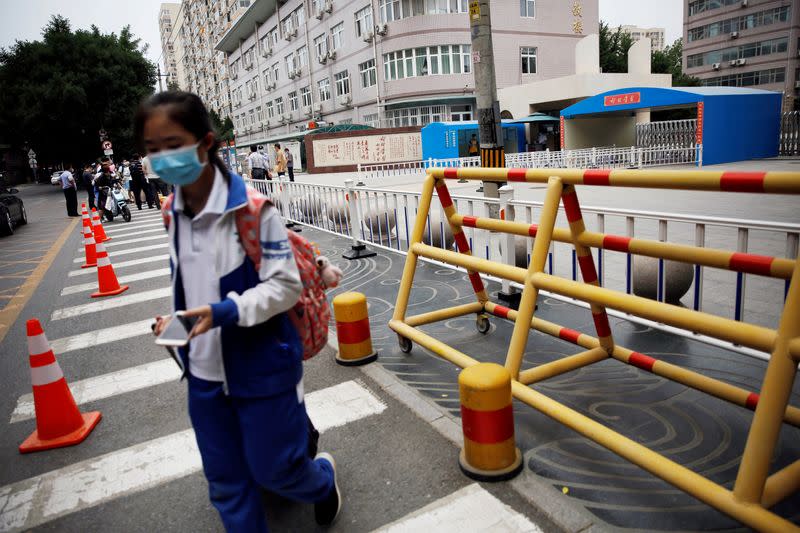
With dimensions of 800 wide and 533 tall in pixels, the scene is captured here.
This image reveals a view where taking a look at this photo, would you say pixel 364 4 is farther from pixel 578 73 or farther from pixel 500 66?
pixel 578 73

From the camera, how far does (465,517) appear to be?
95.7 inches

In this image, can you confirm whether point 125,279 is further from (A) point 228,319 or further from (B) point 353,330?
(A) point 228,319

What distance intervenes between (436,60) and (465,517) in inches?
1455

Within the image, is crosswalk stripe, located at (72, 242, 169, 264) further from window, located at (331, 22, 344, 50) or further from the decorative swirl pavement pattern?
window, located at (331, 22, 344, 50)

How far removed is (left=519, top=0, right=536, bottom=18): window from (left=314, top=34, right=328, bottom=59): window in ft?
51.6

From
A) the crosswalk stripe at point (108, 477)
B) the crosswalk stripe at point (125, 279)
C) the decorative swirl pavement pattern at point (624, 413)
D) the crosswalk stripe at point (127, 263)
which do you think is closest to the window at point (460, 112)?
the crosswalk stripe at point (127, 263)

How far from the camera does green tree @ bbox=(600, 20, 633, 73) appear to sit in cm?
5528

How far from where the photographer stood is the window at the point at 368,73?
38.9 m

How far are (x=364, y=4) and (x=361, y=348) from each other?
127 feet

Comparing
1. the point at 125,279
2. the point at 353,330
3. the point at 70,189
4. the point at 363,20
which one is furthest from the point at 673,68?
the point at 353,330

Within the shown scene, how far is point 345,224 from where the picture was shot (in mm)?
10289

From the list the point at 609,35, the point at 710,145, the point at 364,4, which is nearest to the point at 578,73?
the point at 710,145

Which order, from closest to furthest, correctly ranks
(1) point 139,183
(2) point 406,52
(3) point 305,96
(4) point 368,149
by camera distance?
(1) point 139,183 < (4) point 368,149 < (2) point 406,52 < (3) point 305,96

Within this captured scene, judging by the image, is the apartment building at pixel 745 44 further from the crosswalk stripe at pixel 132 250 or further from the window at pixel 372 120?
the crosswalk stripe at pixel 132 250
